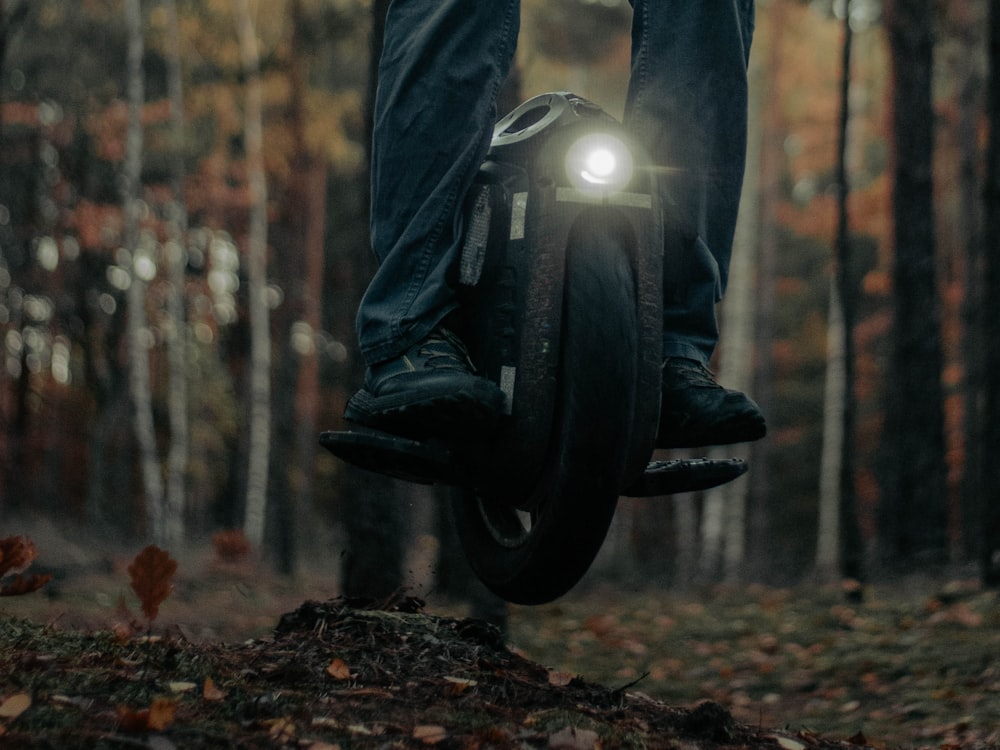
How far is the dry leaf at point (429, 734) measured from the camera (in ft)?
7.07

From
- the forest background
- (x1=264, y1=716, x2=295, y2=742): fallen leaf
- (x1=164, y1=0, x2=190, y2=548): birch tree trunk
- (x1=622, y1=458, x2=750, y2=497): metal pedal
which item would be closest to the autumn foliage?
(x1=264, y1=716, x2=295, y2=742): fallen leaf

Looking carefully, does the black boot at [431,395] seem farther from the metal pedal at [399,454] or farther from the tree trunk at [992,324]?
the tree trunk at [992,324]

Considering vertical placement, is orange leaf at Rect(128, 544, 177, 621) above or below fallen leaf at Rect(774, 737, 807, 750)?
above

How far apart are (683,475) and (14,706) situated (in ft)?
5.02

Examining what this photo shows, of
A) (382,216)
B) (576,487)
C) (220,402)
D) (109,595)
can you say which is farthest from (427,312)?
(220,402)

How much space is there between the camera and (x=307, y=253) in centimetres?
1961

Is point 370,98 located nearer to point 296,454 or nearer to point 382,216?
point 382,216

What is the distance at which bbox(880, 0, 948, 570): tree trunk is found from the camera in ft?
31.3

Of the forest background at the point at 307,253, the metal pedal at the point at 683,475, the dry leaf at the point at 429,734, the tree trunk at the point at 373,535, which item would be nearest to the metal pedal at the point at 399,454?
the metal pedal at the point at 683,475

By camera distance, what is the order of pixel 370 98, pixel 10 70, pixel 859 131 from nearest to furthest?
pixel 370 98
pixel 10 70
pixel 859 131

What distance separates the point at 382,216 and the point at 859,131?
2218 cm

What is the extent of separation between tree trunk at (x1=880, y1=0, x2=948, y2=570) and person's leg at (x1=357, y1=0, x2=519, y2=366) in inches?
319

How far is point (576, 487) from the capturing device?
2.16 meters

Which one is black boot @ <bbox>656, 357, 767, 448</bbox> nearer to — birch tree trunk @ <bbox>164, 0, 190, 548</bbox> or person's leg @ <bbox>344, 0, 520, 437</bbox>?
person's leg @ <bbox>344, 0, 520, 437</bbox>
